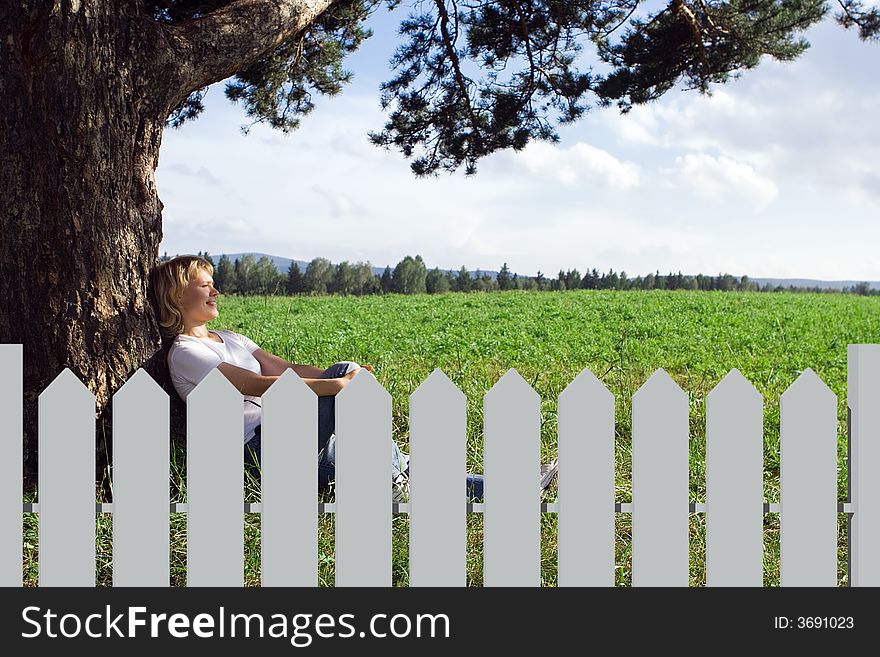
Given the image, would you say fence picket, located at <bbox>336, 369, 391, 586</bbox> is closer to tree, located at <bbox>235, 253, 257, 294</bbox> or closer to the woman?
the woman

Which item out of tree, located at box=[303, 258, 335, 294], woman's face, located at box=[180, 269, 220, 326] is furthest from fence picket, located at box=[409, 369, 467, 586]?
tree, located at box=[303, 258, 335, 294]

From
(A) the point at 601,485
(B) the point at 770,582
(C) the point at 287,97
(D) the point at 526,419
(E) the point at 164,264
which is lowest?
(B) the point at 770,582

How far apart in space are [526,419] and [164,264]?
83.8 inches

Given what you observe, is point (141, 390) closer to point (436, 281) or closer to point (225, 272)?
point (225, 272)

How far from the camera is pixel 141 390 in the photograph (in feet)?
9.46

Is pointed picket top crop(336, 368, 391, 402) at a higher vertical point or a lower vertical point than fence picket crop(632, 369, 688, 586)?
higher

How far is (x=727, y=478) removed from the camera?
117 inches

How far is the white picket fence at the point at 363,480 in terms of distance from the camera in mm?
2863

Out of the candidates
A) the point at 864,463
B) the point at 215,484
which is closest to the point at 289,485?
the point at 215,484

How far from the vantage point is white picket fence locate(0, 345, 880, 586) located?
2863mm

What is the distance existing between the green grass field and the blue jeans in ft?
0.77
